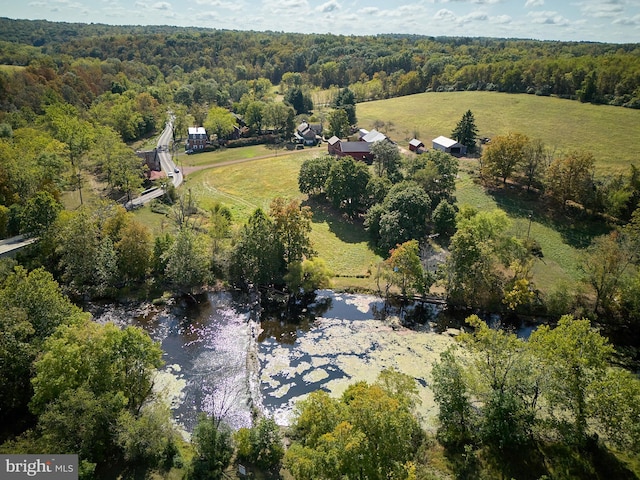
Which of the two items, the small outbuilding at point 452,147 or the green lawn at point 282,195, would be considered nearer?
the green lawn at point 282,195

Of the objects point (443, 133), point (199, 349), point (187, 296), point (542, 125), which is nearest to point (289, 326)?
point (199, 349)

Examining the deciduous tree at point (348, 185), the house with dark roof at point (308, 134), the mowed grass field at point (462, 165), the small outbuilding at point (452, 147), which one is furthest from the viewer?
the house with dark roof at point (308, 134)

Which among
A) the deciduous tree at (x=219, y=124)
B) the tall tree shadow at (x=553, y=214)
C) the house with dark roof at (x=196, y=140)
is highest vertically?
the deciduous tree at (x=219, y=124)

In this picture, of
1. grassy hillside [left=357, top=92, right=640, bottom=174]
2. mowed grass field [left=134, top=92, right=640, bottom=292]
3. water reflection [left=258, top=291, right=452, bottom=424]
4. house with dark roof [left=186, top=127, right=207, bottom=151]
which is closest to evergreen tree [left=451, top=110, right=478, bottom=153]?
mowed grass field [left=134, top=92, right=640, bottom=292]

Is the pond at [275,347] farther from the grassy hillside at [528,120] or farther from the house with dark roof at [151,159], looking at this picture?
the grassy hillside at [528,120]

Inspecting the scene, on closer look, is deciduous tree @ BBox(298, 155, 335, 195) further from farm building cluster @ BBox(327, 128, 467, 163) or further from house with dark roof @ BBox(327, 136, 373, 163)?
farm building cluster @ BBox(327, 128, 467, 163)

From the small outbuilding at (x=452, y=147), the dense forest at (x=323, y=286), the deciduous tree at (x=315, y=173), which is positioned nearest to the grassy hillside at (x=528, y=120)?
the small outbuilding at (x=452, y=147)
